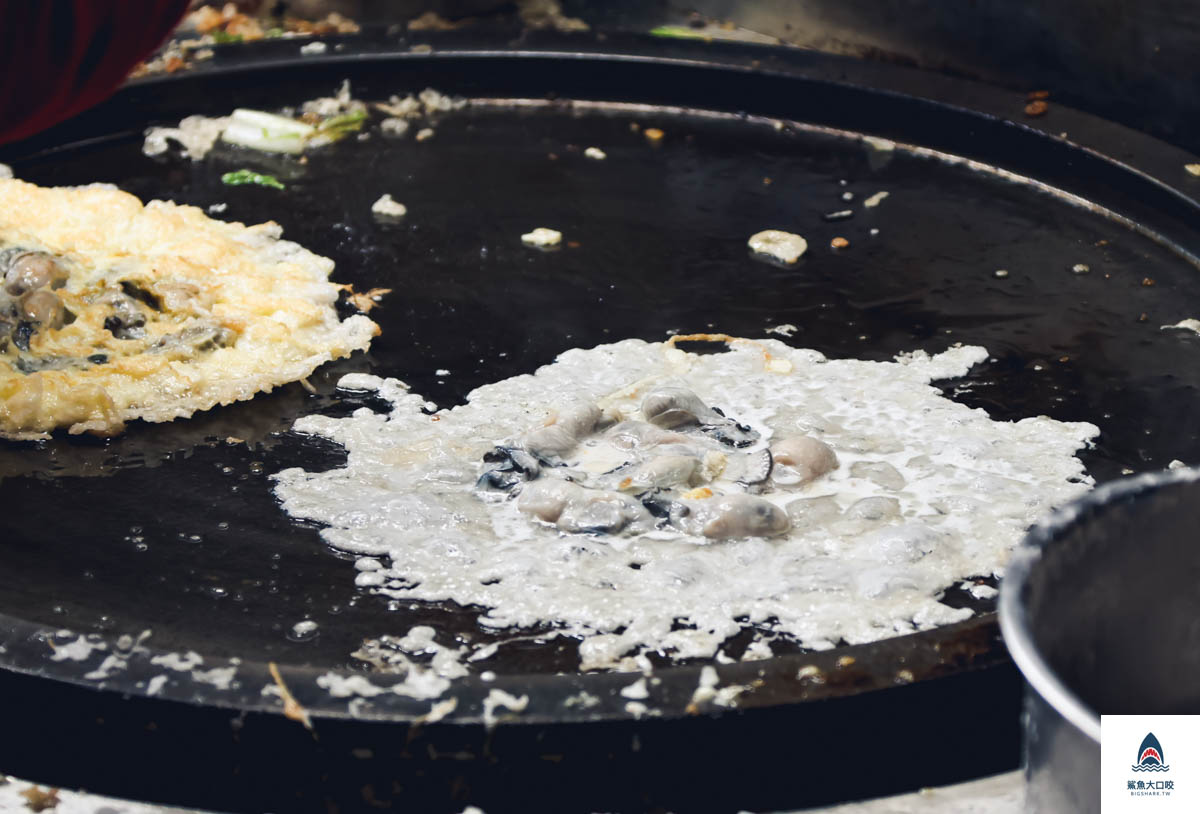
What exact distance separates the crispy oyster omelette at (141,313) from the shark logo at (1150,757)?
7.11 ft

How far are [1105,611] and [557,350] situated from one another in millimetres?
1796

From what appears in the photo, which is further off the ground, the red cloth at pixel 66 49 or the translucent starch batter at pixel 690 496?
the red cloth at pixel 66 49

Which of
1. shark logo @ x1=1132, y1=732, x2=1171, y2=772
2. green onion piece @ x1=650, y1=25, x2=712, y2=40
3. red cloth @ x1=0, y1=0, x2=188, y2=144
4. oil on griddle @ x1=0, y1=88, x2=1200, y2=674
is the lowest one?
oil on griddle @ x1=0, y1=88, x2=1200, y2=674

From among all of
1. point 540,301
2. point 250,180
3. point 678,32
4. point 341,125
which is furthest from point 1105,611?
point 678,32

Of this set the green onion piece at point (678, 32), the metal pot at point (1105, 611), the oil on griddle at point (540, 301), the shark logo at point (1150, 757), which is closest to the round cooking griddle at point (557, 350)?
the oil on griddle at point (540, 301)

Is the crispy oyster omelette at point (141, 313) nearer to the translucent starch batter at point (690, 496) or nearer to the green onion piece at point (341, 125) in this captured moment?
the translucent starch batter at point (690, 496)

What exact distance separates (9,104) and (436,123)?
2933mm

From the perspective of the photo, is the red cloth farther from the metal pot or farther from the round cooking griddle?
the metal pot

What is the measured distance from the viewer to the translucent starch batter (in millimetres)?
2326

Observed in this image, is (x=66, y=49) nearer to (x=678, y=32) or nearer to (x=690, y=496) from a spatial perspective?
(x=690, y=496)

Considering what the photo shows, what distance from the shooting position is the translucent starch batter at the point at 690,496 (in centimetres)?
233

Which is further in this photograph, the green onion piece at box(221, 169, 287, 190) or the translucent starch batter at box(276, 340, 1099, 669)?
the green onion piece at box(221, 169, 287, 190)

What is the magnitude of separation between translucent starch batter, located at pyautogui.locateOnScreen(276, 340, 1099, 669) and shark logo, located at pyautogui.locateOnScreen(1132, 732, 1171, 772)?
639 millimetres

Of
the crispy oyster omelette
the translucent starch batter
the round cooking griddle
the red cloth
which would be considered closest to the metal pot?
the round cooking griddle
